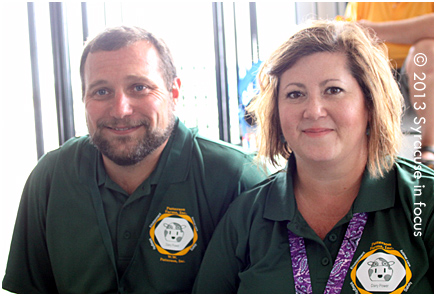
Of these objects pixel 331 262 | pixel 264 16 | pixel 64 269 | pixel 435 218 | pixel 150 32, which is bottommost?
pixel 64 269

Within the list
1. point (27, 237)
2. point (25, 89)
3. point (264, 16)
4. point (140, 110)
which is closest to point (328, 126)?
point (140, 110)

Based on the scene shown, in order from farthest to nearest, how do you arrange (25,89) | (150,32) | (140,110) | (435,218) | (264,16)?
(264,16)
(25,89)
(150,32)
(140,110)
(435,218)

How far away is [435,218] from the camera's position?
1062mm

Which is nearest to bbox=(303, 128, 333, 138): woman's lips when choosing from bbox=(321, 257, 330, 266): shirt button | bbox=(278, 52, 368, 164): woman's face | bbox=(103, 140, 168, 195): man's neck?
bbox=(278, 52, 368, 164): woman's face

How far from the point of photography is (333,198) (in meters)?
1.26

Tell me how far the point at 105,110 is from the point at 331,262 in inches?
40.0

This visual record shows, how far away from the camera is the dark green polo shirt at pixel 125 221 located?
1.48 metres

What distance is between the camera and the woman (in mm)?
1106

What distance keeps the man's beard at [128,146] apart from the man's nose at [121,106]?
0.03 meters

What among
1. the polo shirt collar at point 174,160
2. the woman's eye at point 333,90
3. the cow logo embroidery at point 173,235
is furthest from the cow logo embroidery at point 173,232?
the woman's eye at point 333,90

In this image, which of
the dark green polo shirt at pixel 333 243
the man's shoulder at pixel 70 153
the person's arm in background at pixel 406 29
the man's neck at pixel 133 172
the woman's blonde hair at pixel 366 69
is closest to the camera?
the dark green polo shirt at pixel 333 243

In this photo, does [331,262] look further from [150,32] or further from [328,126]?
[150,32]

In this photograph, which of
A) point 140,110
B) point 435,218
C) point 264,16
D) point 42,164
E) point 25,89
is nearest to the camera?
point 435,218

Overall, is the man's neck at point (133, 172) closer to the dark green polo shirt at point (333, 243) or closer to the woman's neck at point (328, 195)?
the dark green polo shirt at point (333, 243)
